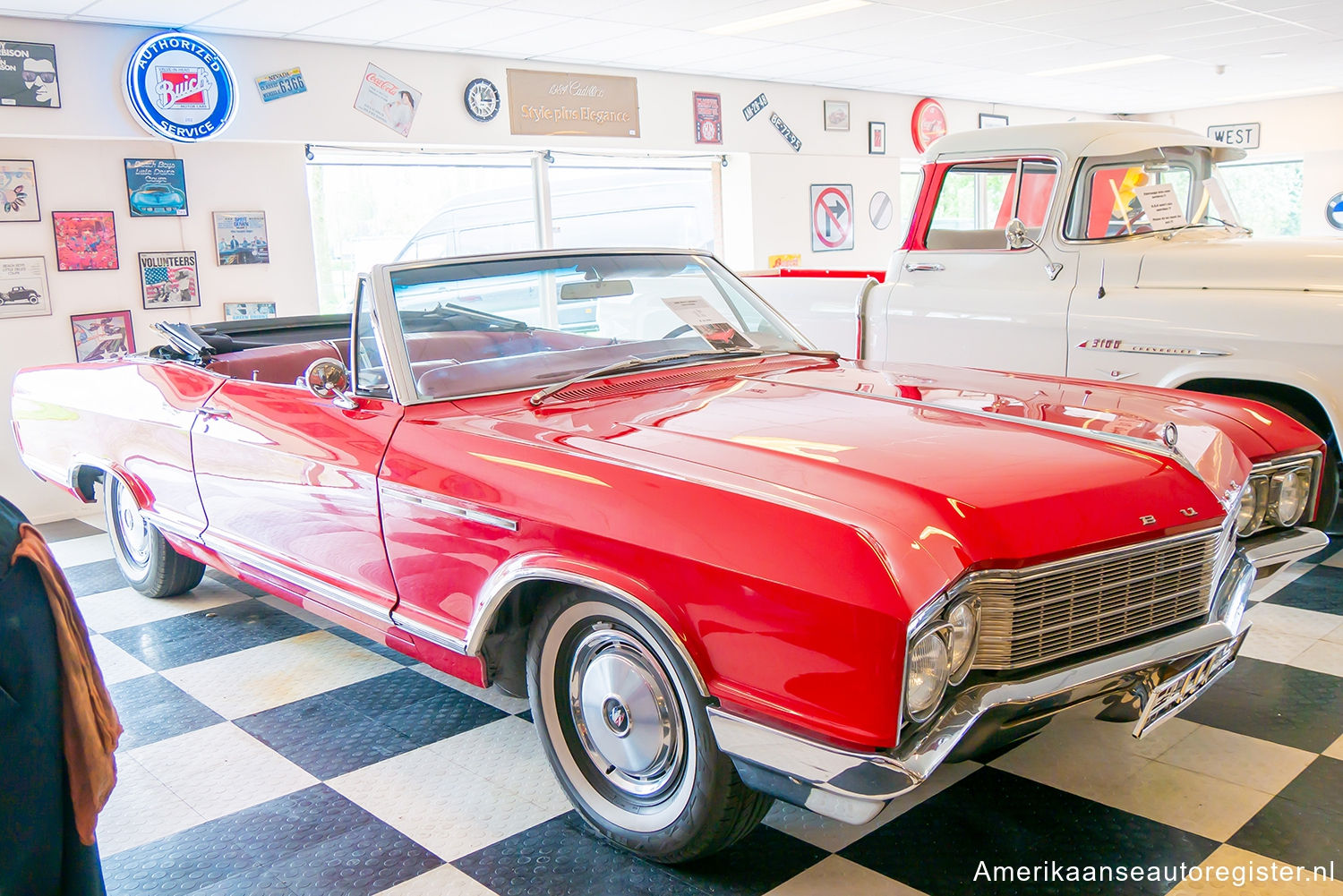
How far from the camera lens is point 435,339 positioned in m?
2.78

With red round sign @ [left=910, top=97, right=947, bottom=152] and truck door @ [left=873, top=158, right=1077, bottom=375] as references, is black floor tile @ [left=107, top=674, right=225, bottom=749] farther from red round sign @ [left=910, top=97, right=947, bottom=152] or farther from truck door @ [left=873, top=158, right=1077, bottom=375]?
red round sign @ [left=910, top=97, right=947, bottom=152]

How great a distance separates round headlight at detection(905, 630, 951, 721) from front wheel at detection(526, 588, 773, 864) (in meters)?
0.39

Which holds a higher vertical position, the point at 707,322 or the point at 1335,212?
the point at 1335,212

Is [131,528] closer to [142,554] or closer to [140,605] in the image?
[142,554]

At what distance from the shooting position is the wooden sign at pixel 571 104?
8.24 metres

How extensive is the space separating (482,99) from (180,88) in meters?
2.29

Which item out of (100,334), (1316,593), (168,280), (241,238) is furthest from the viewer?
(241,238)

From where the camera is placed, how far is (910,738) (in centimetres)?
169

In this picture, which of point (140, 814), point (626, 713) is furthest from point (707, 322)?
point (140, 814)

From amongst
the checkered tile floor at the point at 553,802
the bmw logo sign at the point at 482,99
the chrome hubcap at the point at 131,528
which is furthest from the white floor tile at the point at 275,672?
the bmw logo sign at the point at 482,99

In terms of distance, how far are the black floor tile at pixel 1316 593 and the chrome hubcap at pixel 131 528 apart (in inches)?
167

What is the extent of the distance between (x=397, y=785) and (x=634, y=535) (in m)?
1.12

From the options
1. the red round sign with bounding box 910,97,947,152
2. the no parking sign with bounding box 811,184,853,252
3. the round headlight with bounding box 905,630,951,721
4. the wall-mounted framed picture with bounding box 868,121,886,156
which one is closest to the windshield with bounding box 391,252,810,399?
the round headlight with bounding box 905,630,951,721

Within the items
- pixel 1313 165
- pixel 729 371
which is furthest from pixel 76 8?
pixel 1313 165
